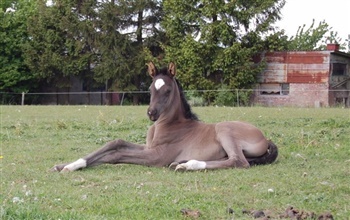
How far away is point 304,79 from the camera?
40750 mm

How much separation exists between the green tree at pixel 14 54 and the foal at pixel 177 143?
127ft

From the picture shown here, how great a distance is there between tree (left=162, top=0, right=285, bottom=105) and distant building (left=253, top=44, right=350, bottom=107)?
4.46 feet

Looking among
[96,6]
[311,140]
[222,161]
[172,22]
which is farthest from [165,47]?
[222,161]

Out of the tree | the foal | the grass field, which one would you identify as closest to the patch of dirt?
the grass field

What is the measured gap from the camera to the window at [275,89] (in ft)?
137

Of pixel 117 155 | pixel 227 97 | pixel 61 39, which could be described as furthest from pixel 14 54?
pixel 117 155

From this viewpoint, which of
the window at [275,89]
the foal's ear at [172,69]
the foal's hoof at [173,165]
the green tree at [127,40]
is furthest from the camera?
the green tree at [127,40]

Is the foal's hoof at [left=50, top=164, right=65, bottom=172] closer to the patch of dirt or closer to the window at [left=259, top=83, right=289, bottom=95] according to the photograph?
the patch of dirt

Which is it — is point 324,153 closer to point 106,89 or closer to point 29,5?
point 106,89

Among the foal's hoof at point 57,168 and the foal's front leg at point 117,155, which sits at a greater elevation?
the foal's front leg at point 117,155

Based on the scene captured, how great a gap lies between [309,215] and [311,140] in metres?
6.13

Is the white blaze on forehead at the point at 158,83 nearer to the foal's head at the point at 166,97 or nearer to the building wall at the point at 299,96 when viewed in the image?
the foal's head at the point at 166,97

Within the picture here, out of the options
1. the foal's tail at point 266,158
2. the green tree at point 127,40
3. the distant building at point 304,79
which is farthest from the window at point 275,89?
the foal's tail at point 266,158

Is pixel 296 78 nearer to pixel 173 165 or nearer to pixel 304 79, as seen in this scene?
pixel 304 79
